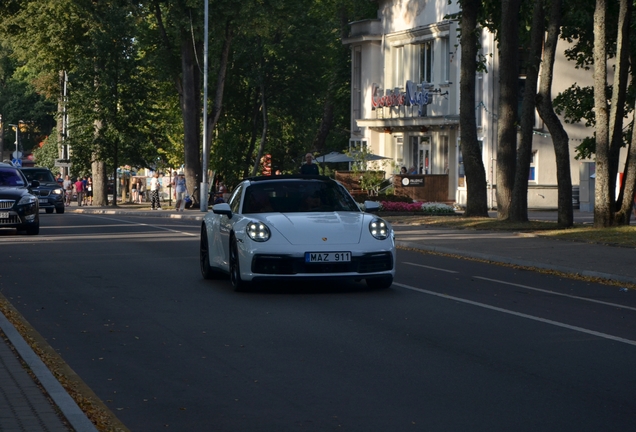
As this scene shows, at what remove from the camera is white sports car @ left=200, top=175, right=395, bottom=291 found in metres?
13.7

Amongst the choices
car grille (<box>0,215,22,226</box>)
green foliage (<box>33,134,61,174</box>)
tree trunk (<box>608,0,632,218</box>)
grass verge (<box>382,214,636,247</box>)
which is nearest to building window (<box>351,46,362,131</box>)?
grass verge (<box>382,214,636,247</box>)

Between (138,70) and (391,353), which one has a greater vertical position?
(138,70)

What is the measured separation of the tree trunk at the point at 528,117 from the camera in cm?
2820

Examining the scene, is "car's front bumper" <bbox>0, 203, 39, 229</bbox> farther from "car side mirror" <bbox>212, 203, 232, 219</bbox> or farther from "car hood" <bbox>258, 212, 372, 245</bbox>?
"car hood" <bbox>258, 212, 372, 245</bbox>

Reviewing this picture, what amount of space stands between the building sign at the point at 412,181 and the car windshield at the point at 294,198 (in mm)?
32388

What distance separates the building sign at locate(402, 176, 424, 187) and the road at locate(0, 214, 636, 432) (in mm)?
30455

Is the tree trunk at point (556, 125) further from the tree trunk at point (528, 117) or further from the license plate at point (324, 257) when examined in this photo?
the license plate at point (324, 257)

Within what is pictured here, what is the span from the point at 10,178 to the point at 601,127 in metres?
13.7

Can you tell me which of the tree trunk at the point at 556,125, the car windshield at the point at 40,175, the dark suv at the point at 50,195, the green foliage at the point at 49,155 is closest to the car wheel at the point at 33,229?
the tree trunk at the point at 556,125

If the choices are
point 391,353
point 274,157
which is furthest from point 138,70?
point 391,353

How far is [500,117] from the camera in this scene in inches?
1216

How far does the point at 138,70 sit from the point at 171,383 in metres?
52.4

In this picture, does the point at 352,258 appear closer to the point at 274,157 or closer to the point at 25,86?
the point at 274,157

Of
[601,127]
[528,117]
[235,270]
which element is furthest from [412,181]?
[235,270]
